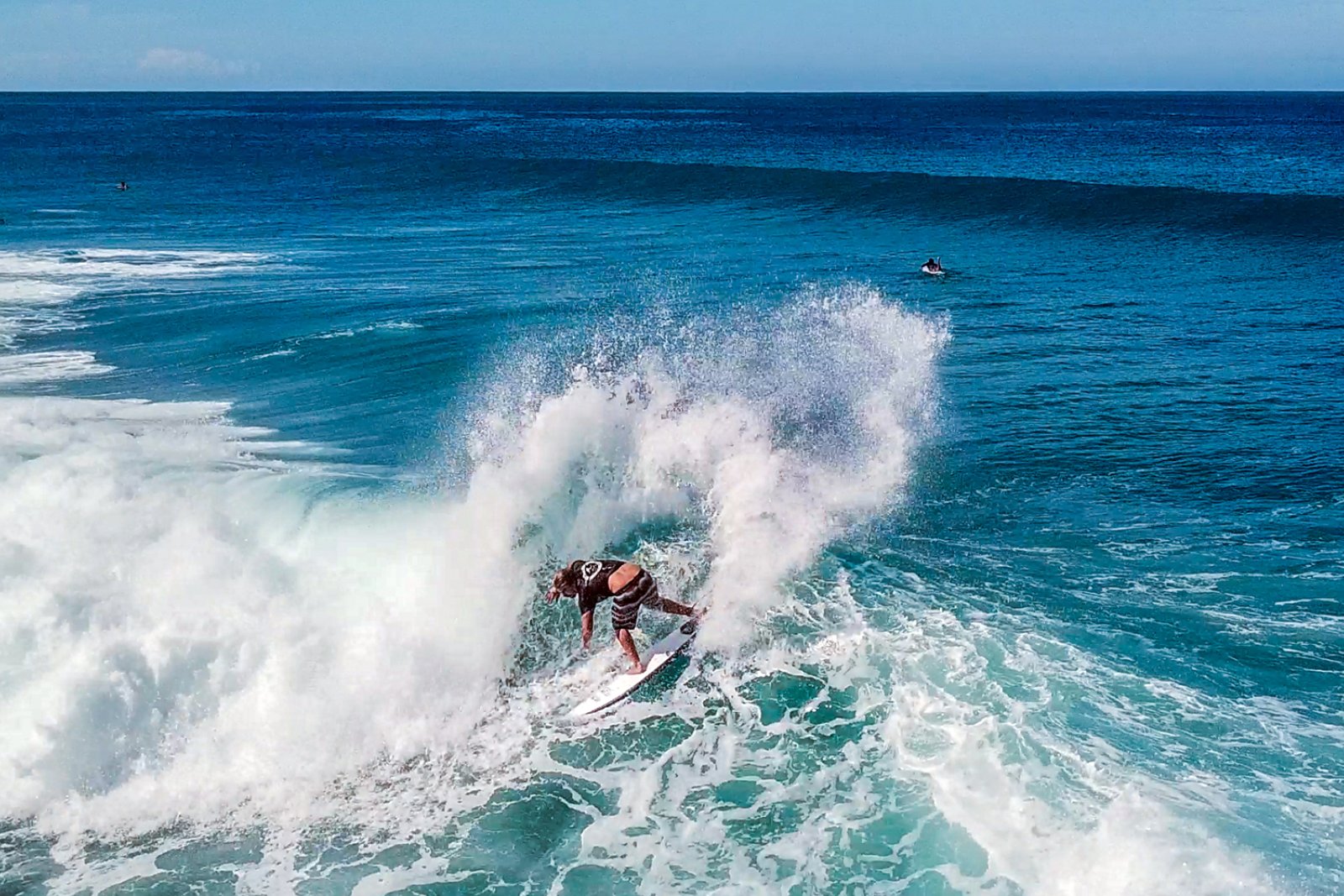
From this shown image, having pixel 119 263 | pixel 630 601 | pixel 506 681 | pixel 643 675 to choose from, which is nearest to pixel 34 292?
pixel 119 263

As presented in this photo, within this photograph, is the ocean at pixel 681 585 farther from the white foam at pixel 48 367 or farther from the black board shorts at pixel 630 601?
the black board shorts at pixel 630 601

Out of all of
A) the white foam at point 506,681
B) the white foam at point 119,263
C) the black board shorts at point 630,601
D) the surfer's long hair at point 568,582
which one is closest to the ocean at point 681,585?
the white foam at point 506,681

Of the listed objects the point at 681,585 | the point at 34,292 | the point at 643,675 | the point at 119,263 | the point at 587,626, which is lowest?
the point at 643,675

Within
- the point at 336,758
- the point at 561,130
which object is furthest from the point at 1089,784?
the point at 561,130

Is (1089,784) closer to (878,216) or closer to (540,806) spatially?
(540,806)

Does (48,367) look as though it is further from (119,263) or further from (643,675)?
(643,675)
